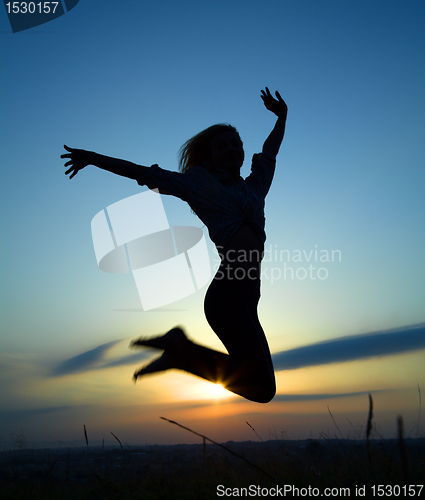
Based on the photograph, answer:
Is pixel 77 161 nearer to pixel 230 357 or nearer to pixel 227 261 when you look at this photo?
pixel 227 261

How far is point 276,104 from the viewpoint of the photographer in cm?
423

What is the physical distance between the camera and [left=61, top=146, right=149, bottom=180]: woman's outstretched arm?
2.87m

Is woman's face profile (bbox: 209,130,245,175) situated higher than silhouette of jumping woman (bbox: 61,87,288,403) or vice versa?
woman's face profile (bbox: 209,130,245,175)

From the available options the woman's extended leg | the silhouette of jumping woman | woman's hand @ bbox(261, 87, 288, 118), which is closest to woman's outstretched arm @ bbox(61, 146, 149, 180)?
the silhouette of jumping woman

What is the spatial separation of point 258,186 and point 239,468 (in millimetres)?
3165

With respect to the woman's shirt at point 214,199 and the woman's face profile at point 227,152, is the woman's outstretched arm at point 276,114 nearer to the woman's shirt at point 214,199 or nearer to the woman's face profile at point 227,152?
the woman's face profile at point 227,152

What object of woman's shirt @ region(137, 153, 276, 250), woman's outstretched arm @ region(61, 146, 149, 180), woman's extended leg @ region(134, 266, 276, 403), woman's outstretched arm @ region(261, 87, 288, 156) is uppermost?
woman's outstretched arm @ region(261, 87, 288, 156)

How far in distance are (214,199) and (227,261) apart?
545 millimetres

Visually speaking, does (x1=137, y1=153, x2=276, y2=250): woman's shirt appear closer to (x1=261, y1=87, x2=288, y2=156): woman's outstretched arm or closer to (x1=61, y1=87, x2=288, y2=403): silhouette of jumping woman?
(x1=61, y1=87, x2=288, y2=403): silhouette of jumping woman

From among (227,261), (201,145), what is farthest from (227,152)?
(227,261)

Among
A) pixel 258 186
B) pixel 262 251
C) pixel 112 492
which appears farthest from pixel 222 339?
pixel 112 492

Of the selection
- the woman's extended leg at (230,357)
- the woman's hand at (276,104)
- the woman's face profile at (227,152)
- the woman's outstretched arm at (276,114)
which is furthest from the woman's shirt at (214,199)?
the woman's hand at (276,104)

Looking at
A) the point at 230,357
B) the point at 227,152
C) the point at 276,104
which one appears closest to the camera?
the point at 230,357

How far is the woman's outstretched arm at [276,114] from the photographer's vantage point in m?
3.95
